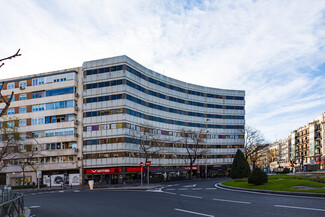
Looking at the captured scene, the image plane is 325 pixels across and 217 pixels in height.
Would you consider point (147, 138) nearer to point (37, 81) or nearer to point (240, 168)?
point (37, 81)

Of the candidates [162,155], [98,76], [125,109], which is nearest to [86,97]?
[98,76]

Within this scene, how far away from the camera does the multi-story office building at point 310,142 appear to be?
102250 millimetres

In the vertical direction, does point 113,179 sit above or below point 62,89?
below

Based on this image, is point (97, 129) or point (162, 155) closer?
point (97, 129)

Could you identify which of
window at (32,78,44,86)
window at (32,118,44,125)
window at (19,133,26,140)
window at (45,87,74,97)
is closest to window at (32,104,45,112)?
window at (32,118,44,125)

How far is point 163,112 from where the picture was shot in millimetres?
67438

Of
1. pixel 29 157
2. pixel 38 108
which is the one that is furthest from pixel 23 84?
pixel 29 157

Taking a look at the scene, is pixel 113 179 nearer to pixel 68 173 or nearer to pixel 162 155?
pixel 68 173

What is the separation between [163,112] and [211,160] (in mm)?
21207

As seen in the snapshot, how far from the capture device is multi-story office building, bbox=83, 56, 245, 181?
2167 inches

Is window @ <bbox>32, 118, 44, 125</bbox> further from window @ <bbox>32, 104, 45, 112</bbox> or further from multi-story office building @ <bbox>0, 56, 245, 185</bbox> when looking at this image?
window @ <bbox>32, 104, 45, 112</bbox>

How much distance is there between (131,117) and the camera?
56500 millimetres

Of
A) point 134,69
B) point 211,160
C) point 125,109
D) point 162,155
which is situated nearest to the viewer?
point 125,109

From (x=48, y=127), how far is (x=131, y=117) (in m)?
16.2
